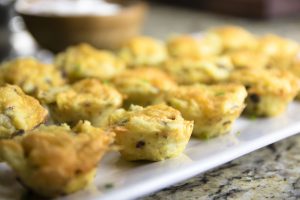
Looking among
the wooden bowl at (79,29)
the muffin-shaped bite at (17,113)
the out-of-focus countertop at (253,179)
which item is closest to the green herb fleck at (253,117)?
the out-of-focus countertop at (253,179)

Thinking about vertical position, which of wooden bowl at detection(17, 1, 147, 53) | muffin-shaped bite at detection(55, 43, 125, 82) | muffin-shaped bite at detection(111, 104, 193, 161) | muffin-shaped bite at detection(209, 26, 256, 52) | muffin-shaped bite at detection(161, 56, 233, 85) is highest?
wooden bowl at detection(17, 1, 147, 53)

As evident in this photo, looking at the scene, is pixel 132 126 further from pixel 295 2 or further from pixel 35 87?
pixel 295 2

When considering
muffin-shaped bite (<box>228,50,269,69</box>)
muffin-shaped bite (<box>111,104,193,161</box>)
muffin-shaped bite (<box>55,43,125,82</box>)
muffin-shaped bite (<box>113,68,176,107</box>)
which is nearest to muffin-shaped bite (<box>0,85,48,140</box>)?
muffin-shaped bite (<box>111,104,193,161</box>)

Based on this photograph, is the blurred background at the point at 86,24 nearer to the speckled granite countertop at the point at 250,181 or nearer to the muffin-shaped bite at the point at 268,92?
the muffin-shaped bite at the point at 268,92

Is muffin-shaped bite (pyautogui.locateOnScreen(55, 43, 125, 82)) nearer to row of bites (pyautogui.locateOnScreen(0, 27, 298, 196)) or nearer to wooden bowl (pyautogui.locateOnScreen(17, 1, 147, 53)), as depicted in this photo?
row of bites (pyautogui.locateOnScreen(0, 27, 298, 196))

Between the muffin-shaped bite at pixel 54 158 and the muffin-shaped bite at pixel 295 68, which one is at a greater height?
the muffin-shaped bite at pixel 295 68

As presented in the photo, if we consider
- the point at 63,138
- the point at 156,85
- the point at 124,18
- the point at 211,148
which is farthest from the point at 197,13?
the point at 63,138
